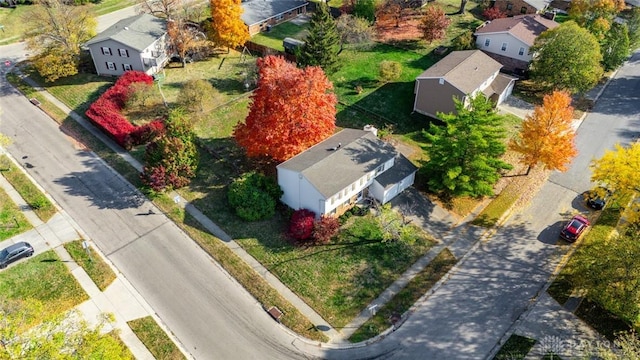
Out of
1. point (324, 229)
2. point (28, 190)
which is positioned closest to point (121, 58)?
point (28, 190)

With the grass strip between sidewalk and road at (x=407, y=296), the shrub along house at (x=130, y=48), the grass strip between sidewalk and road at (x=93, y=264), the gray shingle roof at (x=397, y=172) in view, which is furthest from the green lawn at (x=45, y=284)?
the shrub along house at (x=130, y=48)

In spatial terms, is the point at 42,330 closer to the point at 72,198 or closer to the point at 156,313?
the point at 156,313

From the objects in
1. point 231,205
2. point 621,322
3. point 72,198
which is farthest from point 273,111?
point 621,322

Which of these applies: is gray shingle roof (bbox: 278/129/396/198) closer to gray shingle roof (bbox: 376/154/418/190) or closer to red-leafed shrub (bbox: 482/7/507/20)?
gray shingle roof (bbox: 376/154/418/190)

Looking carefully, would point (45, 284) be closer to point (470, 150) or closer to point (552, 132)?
point (470, 150)

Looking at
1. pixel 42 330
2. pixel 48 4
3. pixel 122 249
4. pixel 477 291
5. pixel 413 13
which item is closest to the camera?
pixel 42 330

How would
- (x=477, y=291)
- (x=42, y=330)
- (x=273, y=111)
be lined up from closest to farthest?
(x=42, y=330) < (x=477, y=291) < (x=273, y=111)
